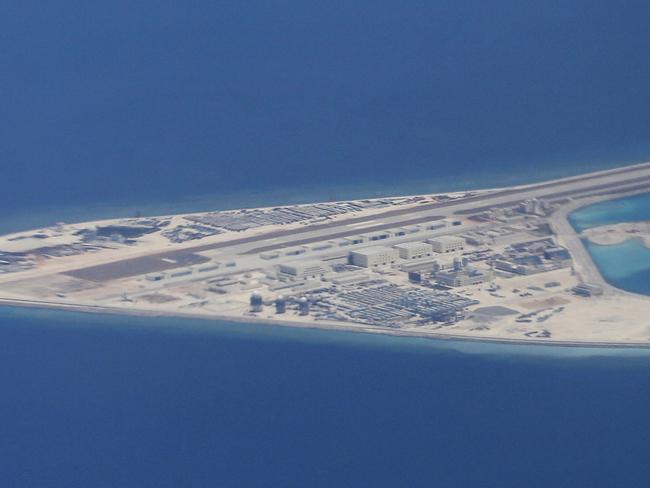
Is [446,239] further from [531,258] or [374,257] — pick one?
[531,258]

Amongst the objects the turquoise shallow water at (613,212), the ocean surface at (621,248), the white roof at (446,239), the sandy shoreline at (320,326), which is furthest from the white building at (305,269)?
the turquoise shallow water at (613,212)

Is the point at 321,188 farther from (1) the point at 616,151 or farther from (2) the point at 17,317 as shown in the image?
(2) the point at 17,317

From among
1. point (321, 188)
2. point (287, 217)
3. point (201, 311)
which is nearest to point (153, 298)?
point (201, 311)

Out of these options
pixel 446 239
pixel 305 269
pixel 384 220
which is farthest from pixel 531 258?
pixel 305 269

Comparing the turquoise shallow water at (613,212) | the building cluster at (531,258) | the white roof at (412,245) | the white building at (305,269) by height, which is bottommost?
the white building at (305,269)

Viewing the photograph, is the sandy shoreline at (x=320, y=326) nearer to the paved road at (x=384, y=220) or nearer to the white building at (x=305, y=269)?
the paved road at (x=384, y=220)

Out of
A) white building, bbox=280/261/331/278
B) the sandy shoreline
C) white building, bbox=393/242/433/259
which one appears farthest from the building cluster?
the sandy shoreline
